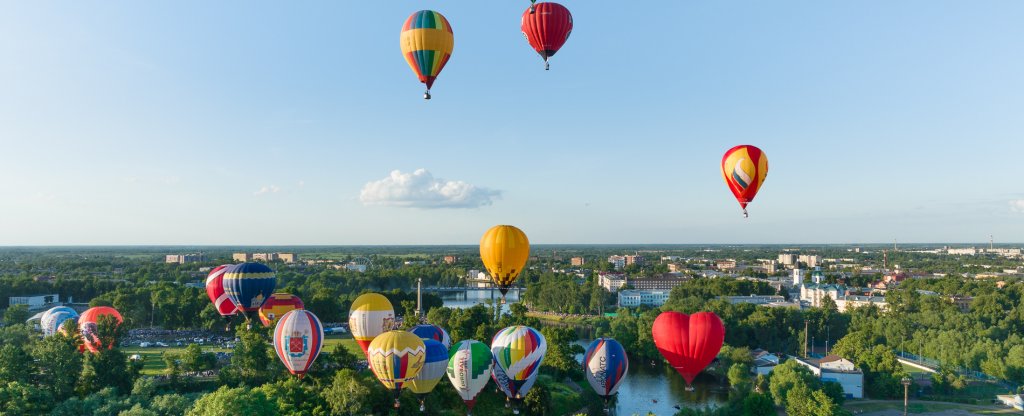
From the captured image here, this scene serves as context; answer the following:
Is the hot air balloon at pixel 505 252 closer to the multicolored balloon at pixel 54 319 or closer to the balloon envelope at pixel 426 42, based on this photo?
the balloon envelope at pixel 426 42

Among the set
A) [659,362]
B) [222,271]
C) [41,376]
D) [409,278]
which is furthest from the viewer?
[409,278]

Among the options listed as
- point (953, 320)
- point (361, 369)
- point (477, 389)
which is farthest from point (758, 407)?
point (953, 320)

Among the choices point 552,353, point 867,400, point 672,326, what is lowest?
point 867,400

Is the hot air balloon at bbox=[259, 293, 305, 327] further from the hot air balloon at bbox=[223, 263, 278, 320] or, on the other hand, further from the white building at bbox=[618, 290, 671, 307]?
the white building at bbox=[618, 290, 671, 307]

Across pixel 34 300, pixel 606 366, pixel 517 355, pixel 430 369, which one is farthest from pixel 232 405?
pixel 34 300

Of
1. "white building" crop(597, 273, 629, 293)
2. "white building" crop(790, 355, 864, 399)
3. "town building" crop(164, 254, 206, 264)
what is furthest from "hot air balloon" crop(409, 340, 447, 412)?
"town building" crop(164, 254, 206, 264)

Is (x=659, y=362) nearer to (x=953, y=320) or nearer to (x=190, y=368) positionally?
(x=953, y=320)

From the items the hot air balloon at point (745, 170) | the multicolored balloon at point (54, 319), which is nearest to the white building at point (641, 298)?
the multicolored balloon at point (54, 319)

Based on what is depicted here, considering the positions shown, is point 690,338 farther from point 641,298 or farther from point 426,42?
point 641,298
